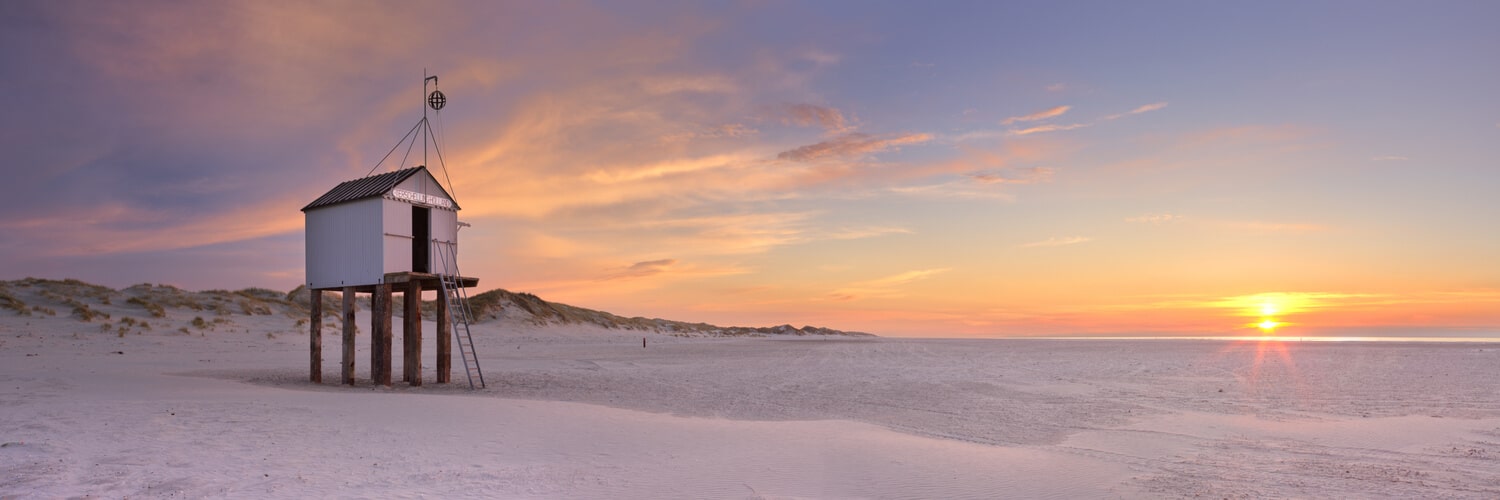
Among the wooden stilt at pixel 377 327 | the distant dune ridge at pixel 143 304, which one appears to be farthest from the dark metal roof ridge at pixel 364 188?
the distant dune ridge at pixel 143 304

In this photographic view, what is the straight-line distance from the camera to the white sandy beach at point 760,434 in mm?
8562

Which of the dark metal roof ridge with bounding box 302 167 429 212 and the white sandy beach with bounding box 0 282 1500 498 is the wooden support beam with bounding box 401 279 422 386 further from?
the dark metal roof ridge with bounding box 302 167 429 212

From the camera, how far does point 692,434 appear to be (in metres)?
12.0

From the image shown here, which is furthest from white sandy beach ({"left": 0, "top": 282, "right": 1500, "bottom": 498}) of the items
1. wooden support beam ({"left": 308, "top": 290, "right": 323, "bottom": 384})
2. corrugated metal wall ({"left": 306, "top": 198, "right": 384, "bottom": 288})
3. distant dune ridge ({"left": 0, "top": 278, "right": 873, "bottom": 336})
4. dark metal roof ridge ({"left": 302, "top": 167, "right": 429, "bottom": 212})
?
distant dune ridge ({"left": 0, "top": 278, "right": 873, "bottom": 336})

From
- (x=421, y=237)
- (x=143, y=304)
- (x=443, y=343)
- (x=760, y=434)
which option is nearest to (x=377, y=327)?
(x=443, y=343)

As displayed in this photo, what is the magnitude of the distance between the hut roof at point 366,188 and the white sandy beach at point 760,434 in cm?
466

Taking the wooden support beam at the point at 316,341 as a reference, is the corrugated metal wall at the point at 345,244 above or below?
above

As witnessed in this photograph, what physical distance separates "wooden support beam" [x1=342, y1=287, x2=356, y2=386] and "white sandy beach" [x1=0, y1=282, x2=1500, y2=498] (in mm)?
703

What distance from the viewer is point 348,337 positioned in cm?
2062

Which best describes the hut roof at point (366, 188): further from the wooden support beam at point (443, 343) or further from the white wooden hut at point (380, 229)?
the wooden support beam at point (443, 343)

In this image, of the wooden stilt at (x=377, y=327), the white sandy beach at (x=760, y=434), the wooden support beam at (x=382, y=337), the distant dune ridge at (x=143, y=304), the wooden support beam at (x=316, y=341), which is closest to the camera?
the white sandy beach at (x=760, y=434)

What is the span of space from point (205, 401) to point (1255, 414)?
18.5 metres

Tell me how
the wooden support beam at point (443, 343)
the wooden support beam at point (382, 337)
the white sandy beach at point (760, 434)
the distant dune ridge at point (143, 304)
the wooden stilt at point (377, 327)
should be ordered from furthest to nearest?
the distant dune ridge at point (143, 304)
the wooden support beam at point (443, 343)
the wooden support beam at point (382, 337)
the wooden stilt at point (377, 327)
the white sandy beach at point (760, 434)

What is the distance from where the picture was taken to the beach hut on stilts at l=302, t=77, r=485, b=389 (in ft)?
65.2
